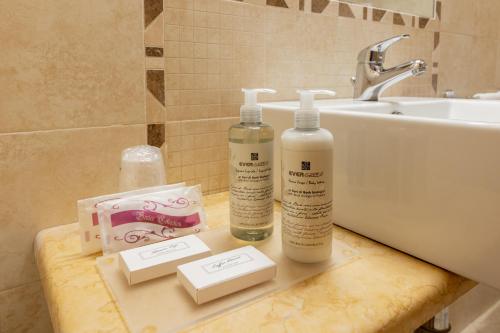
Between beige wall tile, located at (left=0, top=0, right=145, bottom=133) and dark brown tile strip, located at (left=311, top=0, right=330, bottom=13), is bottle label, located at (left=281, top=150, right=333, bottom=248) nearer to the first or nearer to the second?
beige wall tile, located at (left=0, top=0, right=145, bottom=133)

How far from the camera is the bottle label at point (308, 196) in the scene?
45 cm

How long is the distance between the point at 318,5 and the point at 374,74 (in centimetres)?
19

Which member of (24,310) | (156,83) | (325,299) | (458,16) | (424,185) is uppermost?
(458,16)

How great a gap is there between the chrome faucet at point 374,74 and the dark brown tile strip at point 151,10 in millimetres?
A: 441

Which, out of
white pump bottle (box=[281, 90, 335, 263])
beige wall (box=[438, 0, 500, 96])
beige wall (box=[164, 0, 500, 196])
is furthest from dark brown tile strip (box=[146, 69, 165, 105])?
beige wall (box=[438, 0, 500, 96])

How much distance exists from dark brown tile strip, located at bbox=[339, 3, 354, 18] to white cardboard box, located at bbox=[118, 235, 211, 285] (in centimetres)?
67

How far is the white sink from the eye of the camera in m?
0.43

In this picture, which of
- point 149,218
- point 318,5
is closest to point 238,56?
point 318,5

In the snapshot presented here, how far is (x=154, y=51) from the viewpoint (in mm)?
660

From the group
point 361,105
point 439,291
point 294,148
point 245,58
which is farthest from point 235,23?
point 439,291

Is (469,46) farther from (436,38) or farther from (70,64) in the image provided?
(70,64)

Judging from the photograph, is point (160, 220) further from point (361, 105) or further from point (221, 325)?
point (361, 105)

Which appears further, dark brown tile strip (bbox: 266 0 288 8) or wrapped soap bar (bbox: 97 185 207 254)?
dark brown tile strip (bbox: 266 0 288 8)

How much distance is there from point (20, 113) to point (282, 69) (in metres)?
0.49
